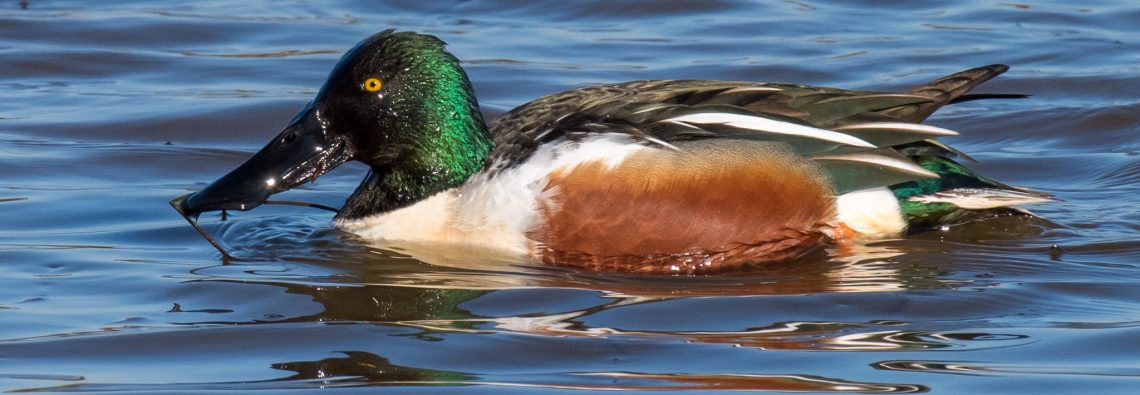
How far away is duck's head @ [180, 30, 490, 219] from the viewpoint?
19.4 ft

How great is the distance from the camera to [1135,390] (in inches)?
165

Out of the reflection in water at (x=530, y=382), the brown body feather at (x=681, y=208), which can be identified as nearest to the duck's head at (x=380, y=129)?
the brown body feather at (x=681, y=208)

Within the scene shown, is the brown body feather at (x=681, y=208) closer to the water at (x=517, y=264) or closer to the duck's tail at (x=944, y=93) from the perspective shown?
the water at (x=517, y=264)

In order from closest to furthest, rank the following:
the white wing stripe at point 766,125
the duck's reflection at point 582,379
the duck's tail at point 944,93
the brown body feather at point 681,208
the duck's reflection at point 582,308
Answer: the duck's reflection at point 582,379
the duck's reflection at point 582,308
the brown body feather at point 681,208
the white wing stripe at point 766,125
the duck's tail at point 944,93

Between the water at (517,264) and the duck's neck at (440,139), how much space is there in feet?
0.90

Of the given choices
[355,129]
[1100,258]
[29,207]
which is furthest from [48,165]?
[1100,258]

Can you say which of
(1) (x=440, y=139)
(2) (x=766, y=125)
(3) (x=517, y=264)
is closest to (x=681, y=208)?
(2) (x=766, y=125)

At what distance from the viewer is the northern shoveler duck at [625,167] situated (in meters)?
5.60

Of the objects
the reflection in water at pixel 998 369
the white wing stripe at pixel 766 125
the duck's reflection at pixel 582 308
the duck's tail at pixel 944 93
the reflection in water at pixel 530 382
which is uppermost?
the duck's tail at pixel 944 93

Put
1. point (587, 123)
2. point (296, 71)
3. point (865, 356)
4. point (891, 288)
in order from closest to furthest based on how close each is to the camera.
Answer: point (865, 356), point (891, 288), point (587, 123), point (296, 71)

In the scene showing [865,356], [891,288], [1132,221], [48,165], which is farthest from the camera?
[48,165]

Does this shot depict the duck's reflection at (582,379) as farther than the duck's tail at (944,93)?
No

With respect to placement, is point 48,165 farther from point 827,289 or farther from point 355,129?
point 827,289

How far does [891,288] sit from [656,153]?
34.3 inches
